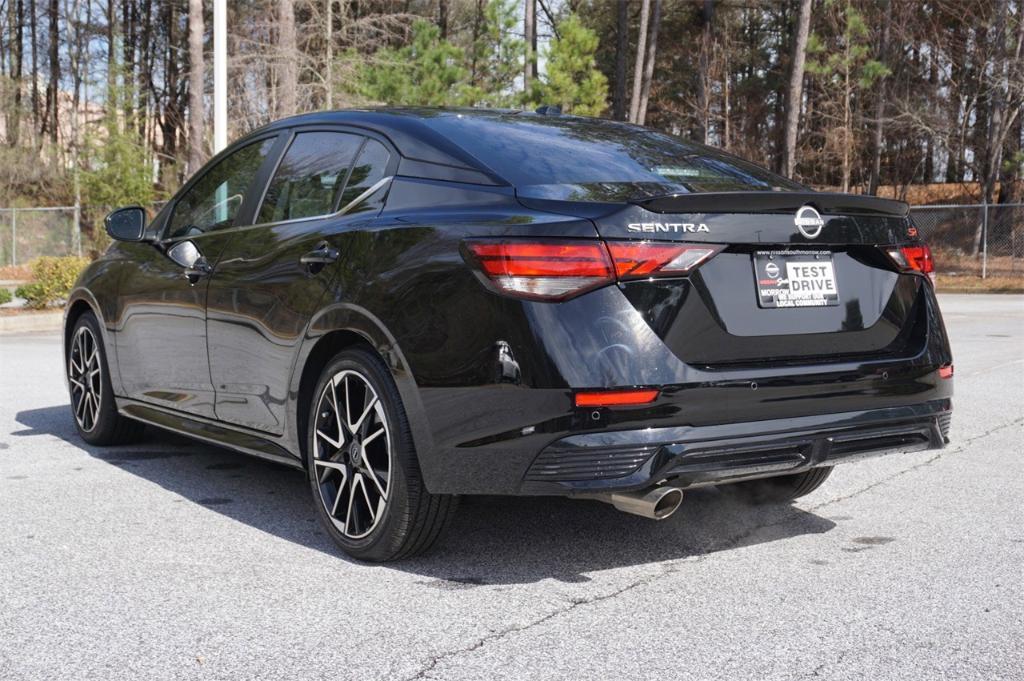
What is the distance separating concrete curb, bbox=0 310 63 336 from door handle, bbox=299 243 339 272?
40.5 feet

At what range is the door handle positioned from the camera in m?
4.42

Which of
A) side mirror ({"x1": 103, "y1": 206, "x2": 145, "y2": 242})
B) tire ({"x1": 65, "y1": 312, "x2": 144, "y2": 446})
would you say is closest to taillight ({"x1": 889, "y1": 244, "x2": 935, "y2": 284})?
side mirror ({"x1": 103, "y1": 206, "x2": 145, "y2": 242})

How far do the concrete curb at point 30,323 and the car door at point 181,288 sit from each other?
10.6 meters

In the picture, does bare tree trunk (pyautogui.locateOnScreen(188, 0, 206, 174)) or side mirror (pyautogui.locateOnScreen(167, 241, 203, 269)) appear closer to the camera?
side mirror (pyautogui.locateOnScreen(167, 241, 203, 269))

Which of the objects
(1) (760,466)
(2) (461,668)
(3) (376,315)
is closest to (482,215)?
(3) (376,315)

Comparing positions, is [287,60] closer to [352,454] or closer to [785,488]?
[785,488]

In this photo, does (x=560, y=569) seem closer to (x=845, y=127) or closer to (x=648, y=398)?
(x=648, y=398)

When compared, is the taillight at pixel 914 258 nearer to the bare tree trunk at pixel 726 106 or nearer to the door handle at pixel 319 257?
the door handle at pixel 319 257

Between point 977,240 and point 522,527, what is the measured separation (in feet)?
95.2

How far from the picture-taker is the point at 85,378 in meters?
6.68

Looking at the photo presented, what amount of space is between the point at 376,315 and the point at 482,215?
54 cm

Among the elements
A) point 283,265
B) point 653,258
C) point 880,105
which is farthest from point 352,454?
point 880,105

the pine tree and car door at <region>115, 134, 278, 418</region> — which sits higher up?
the pine tree

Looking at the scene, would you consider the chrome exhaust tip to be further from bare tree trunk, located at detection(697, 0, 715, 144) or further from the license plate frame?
bare tree trunk, located at detection(697, 0, 715, 144)
